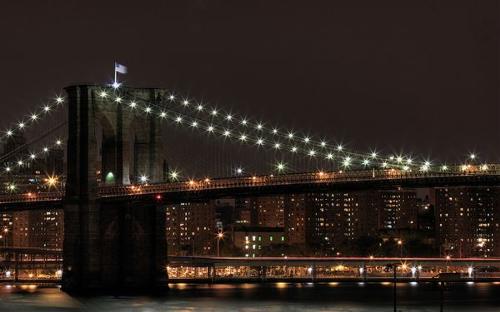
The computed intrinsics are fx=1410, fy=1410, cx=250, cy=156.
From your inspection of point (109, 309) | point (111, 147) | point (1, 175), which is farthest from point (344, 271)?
point (109, 309)

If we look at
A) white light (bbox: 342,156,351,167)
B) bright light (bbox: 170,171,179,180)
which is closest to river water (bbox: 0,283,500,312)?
bright light (bbox: 170,171,179,180)

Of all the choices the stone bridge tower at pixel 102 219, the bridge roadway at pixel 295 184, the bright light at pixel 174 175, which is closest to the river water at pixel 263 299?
the stone bridge tower at pixel 102 219

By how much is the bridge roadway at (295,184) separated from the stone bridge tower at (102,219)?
117 centimetres

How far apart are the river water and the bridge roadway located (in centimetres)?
799

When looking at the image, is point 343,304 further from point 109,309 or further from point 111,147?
point 111,147

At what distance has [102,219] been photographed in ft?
365

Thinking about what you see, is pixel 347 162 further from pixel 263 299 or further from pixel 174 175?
pixel 174 175

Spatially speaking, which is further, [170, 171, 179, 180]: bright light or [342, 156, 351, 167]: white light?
[170, 171, 179, 180]: bright light

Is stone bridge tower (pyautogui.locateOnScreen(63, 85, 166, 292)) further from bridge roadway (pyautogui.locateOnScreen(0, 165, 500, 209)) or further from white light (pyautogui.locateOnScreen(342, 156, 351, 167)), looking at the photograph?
white light (pyautogui.locateOnScreen(342, 156, 351, 167))

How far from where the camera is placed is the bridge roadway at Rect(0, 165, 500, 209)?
101688 millimetres

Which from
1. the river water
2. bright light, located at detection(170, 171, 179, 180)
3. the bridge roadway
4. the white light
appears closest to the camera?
the river water

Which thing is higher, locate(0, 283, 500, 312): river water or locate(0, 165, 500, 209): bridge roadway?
locate(0, 165, 500, 209): bridge roadway

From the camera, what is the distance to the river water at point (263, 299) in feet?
313

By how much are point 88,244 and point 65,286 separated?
3756mm
